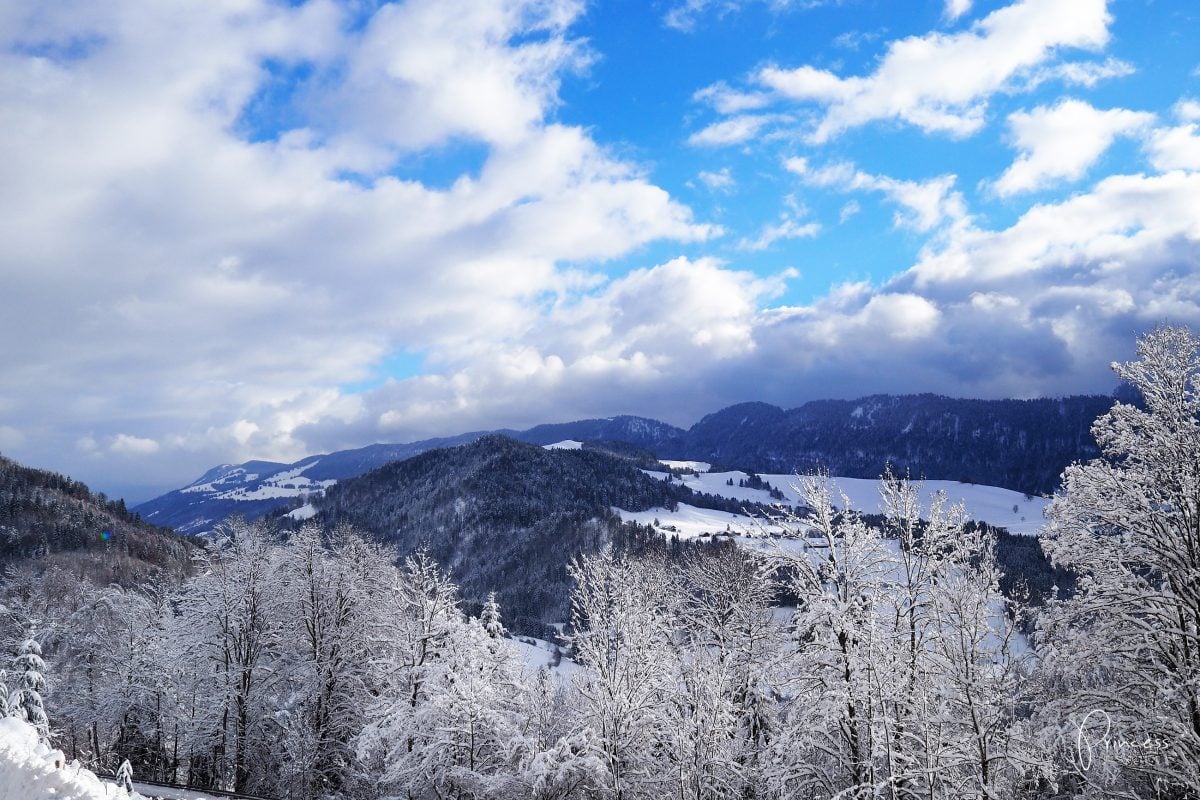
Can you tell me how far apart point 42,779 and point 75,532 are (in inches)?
6828

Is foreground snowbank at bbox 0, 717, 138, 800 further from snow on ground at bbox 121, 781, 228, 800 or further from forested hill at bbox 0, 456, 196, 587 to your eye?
forested hill at bbox 0, 456, 196, 587

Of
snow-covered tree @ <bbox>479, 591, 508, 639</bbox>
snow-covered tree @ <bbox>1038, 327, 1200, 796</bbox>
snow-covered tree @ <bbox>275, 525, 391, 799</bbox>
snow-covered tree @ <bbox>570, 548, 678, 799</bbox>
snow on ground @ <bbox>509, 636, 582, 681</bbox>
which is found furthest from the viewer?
snow on ground @ <bbox>509, 636, 582, 681</bbox>

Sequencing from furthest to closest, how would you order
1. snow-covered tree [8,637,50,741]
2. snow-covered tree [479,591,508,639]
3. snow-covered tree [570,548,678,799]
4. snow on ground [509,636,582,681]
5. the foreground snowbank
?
snow on ground [509,636,582,681]
snow-covered tree [479,591,508,639]
snow-covered tree [570,548,678,799]
snow-covered tree [8,637,50,741]
the foreground snowbank

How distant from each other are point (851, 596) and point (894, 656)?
6.01ft

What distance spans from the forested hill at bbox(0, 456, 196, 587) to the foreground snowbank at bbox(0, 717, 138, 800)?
128190mm

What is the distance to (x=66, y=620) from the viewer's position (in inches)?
2100

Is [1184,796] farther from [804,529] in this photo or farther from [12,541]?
[12,541]

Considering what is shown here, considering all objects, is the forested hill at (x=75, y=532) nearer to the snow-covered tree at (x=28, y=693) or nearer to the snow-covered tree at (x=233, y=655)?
the snow-covered tree at (x=233, y=655)

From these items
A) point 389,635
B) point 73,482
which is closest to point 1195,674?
point 389,635

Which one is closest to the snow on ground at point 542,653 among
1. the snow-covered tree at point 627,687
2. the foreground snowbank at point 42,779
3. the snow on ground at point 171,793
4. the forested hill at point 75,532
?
the forested hill at point 75,532

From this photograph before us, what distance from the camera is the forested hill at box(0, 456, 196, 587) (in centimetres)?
12938

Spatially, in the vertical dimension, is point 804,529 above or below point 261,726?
above

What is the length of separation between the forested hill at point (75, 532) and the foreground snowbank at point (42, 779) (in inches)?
5047

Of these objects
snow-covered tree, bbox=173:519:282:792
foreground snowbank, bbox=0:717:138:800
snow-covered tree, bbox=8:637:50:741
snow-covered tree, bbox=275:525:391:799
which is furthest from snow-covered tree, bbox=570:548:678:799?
snow-covered tree, bbox=173:519:282:792
